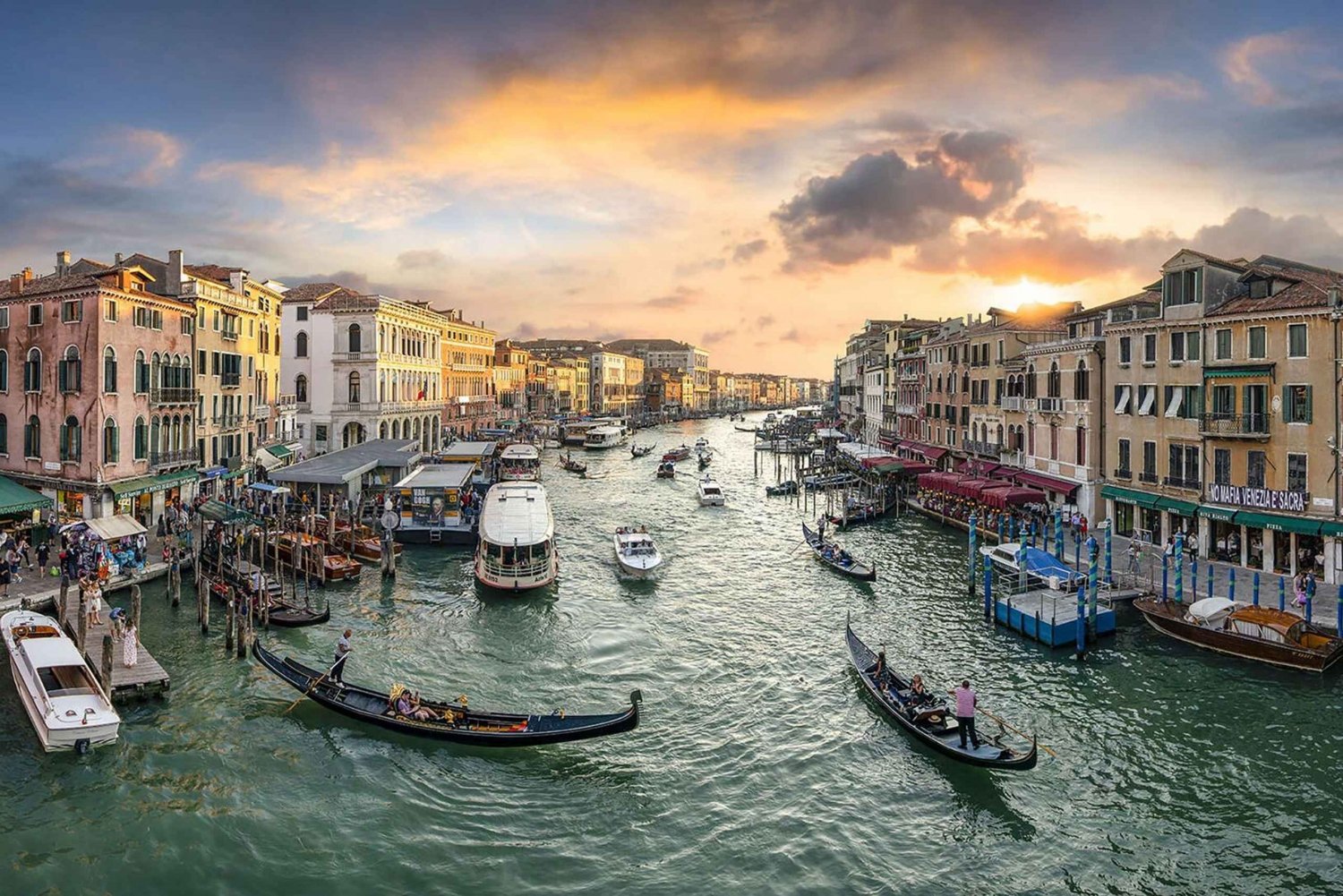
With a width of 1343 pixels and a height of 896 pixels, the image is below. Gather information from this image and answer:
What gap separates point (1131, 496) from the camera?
1422 inches

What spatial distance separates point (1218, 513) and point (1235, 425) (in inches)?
130

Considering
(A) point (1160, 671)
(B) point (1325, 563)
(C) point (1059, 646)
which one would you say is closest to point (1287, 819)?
(A) point (1160, 671)

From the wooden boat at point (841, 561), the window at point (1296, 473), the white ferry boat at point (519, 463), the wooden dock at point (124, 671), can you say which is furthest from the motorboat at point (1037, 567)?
the white ferry boat at point (519, 463)

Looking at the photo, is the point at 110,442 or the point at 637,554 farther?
the point at 637,554

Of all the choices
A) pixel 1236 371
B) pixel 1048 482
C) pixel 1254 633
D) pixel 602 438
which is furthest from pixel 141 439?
pixel 602 438

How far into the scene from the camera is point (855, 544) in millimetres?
44219

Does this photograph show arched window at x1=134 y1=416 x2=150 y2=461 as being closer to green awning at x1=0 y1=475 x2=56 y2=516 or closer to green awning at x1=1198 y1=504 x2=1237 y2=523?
green awning at x1=0 y1=475 x2=56 y2=516

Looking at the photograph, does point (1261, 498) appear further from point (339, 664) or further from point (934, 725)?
point (339, 664)

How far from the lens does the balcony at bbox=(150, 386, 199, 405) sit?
37.1 metres

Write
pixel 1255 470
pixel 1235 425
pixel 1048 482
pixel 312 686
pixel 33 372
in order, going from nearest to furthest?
pixel 312 686
pixel 1255 470
pixel 1235 425
pixel 33 372
pixel 1048 482

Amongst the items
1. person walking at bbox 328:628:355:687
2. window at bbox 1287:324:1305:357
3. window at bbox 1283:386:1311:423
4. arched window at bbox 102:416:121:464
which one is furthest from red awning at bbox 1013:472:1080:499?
arched window at bbox 102:416:121:464

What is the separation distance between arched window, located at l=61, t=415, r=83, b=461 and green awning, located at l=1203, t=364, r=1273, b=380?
1746 inches

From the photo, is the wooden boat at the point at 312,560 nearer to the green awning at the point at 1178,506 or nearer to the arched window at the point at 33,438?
the arched window at the point at 33,438

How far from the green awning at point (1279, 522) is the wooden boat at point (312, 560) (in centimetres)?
3408
